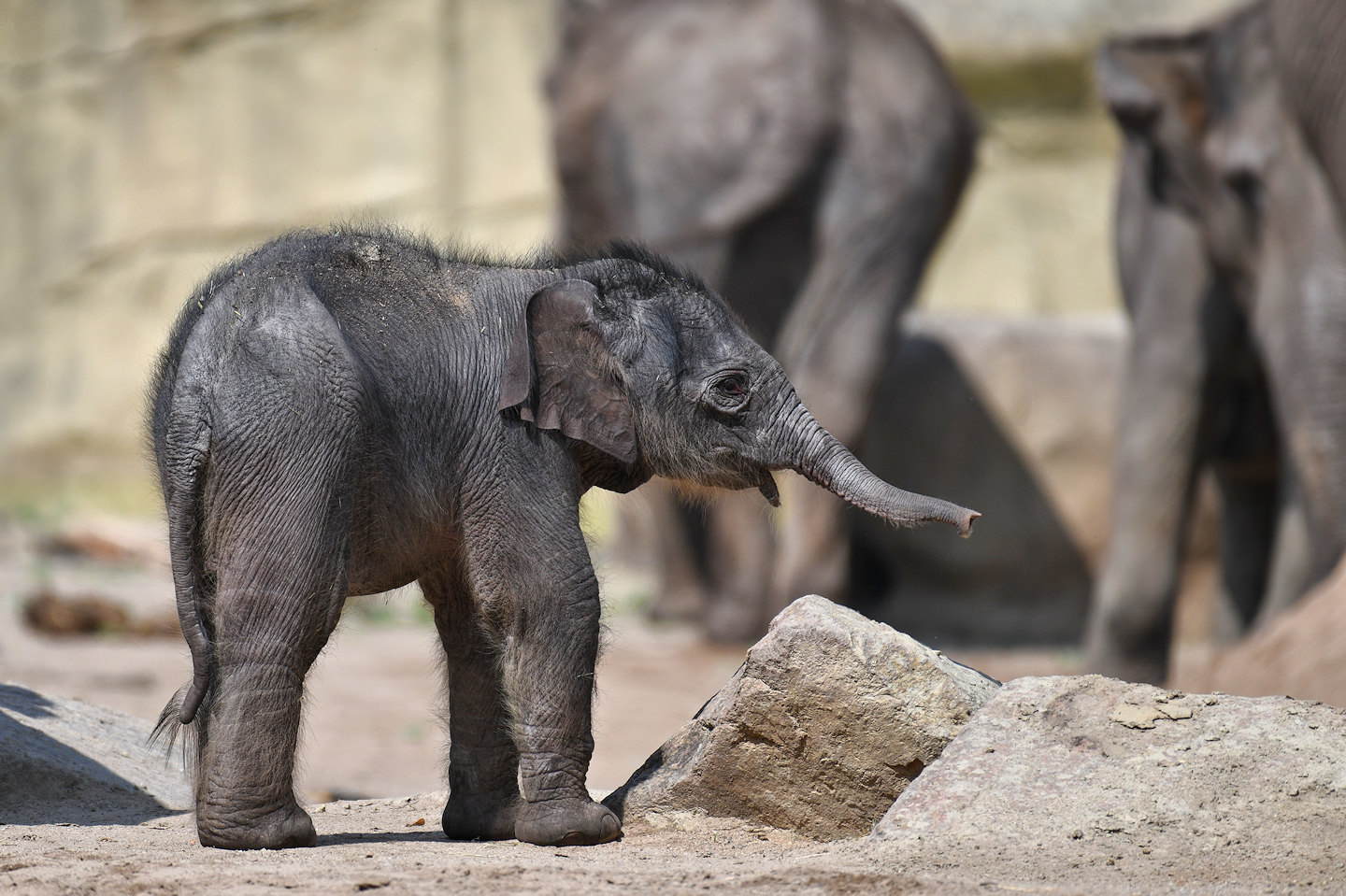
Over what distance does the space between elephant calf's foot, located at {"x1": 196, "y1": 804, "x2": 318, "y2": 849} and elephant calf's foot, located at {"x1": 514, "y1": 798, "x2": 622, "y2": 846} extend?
1.51 feet

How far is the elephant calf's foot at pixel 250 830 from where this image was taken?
10.2 feet

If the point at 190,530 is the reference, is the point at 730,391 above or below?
above

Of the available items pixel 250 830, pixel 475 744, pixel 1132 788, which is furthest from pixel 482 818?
pixel 1132 788

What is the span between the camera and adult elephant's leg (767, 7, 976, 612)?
7.62 meters

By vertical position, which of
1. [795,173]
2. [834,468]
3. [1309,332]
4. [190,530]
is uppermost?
[795,173]

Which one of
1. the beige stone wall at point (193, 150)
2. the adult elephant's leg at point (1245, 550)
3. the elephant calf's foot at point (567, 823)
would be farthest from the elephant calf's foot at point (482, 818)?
the beige stone wall at point (193, 150)

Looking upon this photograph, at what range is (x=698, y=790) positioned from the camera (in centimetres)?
349

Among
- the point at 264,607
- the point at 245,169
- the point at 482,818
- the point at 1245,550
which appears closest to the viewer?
the point at 264,607

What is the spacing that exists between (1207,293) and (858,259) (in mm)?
1543

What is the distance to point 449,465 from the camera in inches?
130

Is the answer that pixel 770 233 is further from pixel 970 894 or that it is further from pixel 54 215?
pixel 54 215

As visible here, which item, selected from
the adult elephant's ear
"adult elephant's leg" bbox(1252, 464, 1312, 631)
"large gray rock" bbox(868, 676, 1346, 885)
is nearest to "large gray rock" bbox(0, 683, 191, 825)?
the adult elephant's ear

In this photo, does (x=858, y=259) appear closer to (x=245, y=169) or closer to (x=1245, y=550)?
(x=1245, y=550)

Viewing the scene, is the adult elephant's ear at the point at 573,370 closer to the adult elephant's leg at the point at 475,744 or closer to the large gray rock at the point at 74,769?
the adult elephant's leg at the point at 475,744
